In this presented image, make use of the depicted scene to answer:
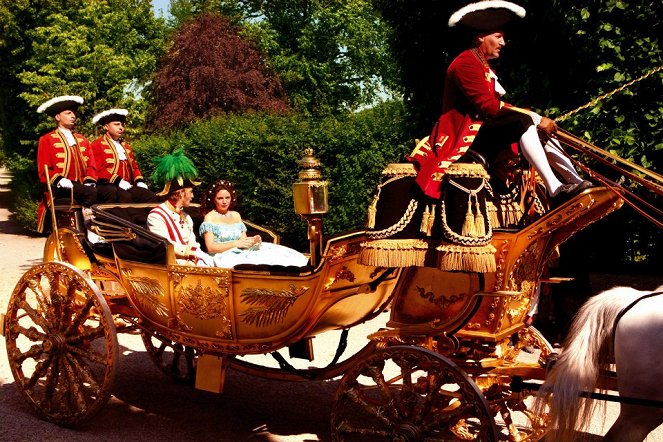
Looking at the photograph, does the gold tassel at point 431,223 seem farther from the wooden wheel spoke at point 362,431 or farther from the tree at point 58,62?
the tree at point 58,62

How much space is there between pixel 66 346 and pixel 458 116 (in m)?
3.14

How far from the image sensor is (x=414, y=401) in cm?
408

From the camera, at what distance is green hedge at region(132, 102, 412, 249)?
1238 centimetres

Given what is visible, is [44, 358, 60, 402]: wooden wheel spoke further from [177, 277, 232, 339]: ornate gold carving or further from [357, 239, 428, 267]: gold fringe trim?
[357, 239, 428, 267]: gold fringe trim

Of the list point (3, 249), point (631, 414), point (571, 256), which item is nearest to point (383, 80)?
point (3, 249)

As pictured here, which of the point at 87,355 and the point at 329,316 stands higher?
the point at 329,316

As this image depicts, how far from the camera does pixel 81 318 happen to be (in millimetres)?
5387

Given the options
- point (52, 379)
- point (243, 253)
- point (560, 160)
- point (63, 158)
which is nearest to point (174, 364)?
point (52, 379)

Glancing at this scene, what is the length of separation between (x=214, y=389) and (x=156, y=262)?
947 mm

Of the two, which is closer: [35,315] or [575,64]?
[35,315]

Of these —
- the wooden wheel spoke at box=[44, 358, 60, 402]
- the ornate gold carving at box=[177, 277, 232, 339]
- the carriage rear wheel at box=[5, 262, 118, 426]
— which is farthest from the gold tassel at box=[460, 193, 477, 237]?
the wooden wheel spoke at box=[44, 358, 60, 402]

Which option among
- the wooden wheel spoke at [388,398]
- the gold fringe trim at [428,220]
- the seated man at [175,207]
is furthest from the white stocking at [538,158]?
the seated man at [175,207]

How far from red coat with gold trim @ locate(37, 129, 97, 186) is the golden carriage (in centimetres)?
159

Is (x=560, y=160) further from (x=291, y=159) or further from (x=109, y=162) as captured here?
(x=291, y=159)
